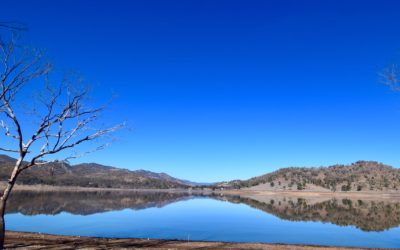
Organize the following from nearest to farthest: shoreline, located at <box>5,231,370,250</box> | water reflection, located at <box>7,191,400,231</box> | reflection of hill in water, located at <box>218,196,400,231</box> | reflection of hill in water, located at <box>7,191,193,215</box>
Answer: shoreline, located at <box>5,231,370,250</box> → reflection of hill in water, located at <box>218,196,400,231</box> → water reflection, located at <box>7,191,400,231</box> → reflection of hill in water, located at <box>7,191,193,215</box>

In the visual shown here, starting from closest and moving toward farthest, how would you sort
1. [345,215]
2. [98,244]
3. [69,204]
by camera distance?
[98,244]
[345,215]
[69,204]

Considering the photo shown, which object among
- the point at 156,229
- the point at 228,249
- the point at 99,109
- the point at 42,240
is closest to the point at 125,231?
the point at 156,229

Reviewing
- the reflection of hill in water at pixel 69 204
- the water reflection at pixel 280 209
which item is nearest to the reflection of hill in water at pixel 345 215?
the water reflection at pixel 280 209

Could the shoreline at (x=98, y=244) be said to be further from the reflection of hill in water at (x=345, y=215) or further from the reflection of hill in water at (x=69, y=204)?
the reflection of hill in water at (x=69, y=204)

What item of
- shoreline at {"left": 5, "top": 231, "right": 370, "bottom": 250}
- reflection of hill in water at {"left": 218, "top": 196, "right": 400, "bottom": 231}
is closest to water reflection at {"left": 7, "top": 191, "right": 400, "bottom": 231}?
reflection of hill in water at {"left": 218, "top": 196, "right": 400, "bottom": 231}

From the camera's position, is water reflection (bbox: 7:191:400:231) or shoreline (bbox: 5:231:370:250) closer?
shoreline (bbox: 5:231:370:250)

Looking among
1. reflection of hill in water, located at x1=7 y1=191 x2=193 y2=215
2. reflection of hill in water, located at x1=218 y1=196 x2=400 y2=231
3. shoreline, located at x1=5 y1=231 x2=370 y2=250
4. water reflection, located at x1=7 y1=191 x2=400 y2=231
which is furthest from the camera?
reflection of hill in water, located at x1=7 y1=191 x2=193 y2=215

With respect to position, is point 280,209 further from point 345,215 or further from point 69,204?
point 69,204

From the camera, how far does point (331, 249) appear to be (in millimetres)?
22484

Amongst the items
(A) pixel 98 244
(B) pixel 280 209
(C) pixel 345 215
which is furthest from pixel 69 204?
(A) pixel 98 244

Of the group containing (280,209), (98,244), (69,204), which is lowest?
(98,244)

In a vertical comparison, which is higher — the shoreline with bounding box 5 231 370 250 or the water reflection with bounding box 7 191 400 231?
the water reflection with bounding box 7 191 400 231

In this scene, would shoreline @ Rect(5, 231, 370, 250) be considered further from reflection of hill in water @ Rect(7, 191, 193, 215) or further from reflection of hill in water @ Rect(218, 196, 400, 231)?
reflection of hill in water @ Rect(7, 191, 193, 215)

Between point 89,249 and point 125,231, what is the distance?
1650 centimetres
